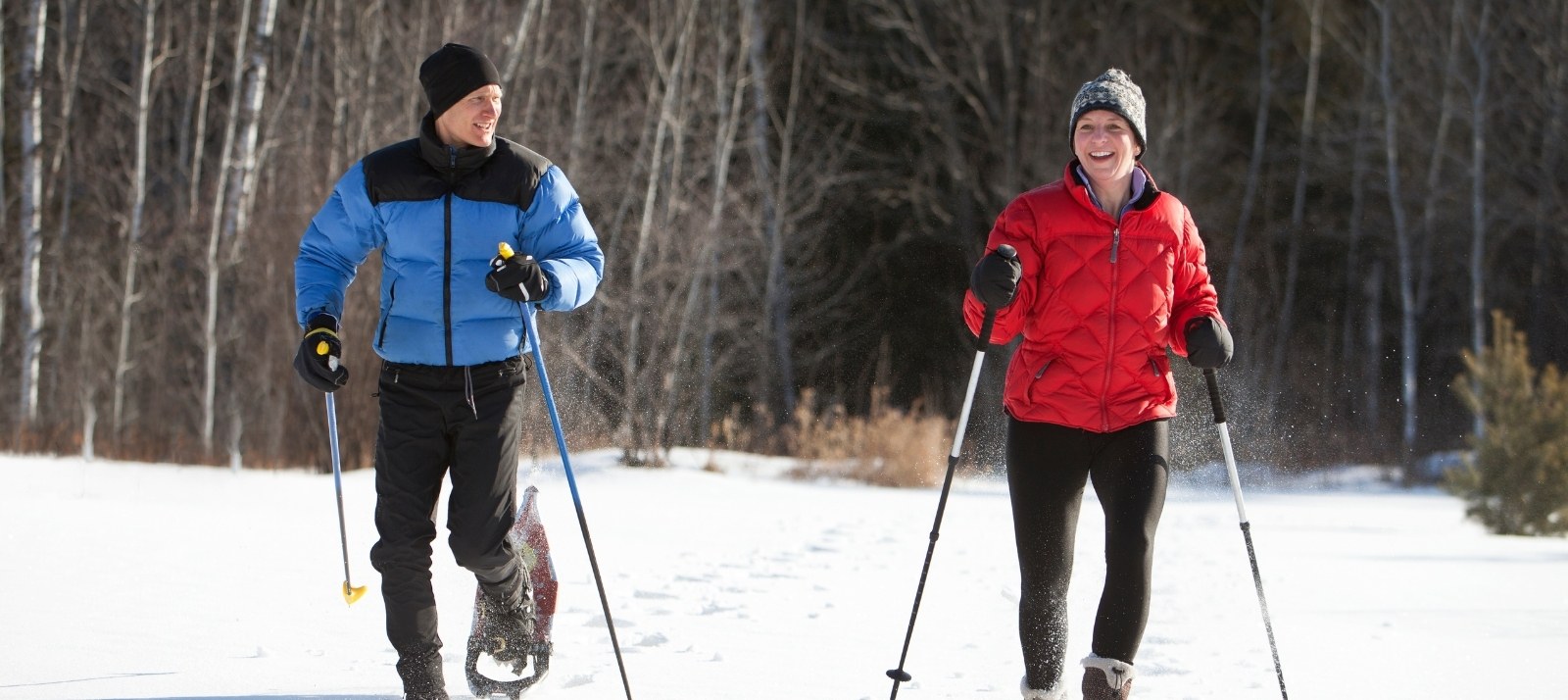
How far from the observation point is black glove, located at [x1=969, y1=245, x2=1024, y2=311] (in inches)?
130

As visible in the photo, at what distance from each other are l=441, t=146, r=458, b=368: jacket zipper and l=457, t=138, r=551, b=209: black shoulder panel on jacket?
0.05 meters

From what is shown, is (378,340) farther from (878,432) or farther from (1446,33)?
(1446,33)

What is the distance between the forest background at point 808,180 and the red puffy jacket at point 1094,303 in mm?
10423

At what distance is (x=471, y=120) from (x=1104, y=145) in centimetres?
155

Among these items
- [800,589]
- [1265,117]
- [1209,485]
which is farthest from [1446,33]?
[800,589]

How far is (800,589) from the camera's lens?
6125mm

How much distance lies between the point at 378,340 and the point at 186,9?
51.4ft

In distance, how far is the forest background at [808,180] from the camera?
1516cm

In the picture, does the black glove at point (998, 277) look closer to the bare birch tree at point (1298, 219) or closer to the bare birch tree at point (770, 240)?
the bare birch tree at point (770, 240)

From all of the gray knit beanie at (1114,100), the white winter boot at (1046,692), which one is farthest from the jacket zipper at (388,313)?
the white winter boot at (1046,692)

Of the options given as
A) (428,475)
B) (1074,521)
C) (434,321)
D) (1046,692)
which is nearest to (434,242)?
(434,321)

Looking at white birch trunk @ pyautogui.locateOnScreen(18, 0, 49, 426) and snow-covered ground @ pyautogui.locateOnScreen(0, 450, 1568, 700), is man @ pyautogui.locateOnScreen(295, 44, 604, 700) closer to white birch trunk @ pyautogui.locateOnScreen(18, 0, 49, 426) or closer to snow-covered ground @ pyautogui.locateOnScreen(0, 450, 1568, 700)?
snow-covered ground @ pyautogui.locateOnScreen(0, 450, 1568, 700)

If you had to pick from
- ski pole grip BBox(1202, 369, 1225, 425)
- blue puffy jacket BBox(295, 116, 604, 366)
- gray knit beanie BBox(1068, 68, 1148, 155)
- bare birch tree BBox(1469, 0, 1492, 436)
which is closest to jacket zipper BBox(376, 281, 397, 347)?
blue puffy jacket BBox(295, 116, 604, 366)

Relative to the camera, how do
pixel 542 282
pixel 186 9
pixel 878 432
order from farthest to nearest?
1. pixel 186 9
2. pixel 878 432
3. pixel 542 282
